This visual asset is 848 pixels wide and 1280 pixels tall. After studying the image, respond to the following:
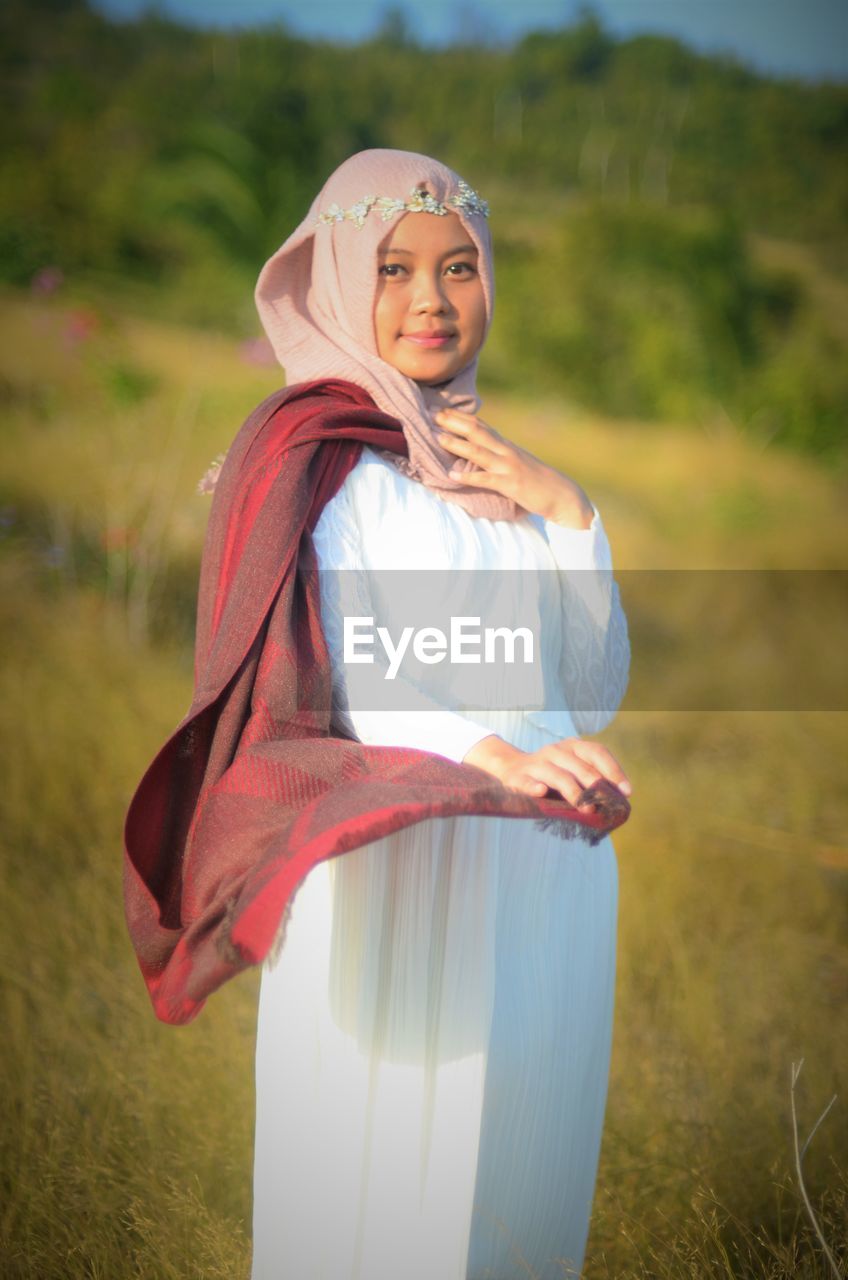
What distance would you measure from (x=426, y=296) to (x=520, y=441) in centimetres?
624

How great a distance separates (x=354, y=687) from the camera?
1.15 meters

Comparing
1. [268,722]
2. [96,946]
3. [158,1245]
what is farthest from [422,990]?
[96,946]

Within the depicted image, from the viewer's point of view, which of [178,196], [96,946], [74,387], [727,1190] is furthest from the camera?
[178,196]

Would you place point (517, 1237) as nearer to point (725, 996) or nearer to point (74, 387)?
point (725, 996)

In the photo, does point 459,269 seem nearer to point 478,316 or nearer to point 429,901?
point 478,316

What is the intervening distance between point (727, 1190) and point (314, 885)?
102cm

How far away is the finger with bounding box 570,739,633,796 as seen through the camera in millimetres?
1081

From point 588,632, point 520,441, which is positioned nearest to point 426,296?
point 588,632

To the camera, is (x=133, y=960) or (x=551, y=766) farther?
(x=133, y=960)

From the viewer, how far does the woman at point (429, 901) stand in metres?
1.15

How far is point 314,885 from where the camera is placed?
114 cm

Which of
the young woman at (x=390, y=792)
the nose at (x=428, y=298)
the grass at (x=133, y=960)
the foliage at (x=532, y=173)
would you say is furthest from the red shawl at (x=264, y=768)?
the foliage at (x=532, y=173)

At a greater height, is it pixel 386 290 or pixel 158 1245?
pixel 386 290

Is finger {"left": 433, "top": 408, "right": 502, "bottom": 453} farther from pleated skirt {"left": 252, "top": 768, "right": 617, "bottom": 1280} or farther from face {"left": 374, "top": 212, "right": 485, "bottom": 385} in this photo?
pleated skirt {"left": 252, "top": 768, "right": 617, "bottom": 1280}
